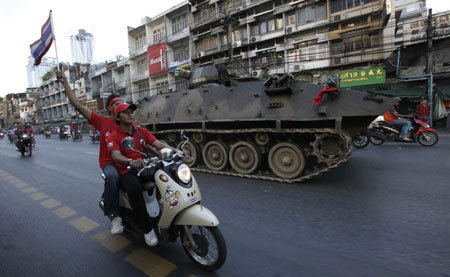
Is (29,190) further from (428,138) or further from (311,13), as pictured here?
(311,13)

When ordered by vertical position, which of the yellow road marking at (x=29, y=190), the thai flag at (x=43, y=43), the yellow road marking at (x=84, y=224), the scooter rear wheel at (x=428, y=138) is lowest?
the yellow road marking at (x=84, y=224)

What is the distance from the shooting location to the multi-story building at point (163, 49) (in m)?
27.7

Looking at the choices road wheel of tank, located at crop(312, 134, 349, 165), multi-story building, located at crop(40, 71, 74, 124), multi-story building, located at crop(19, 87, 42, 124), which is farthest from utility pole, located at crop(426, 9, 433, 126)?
multi-story building, located at crop(19, 87, 42, 124)

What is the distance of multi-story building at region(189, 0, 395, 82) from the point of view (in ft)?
57.3

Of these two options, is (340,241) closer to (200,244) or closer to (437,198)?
(200,244)

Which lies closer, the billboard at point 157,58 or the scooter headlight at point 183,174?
the scooter headlight at point 183,174

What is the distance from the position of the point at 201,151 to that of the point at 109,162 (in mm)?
4031

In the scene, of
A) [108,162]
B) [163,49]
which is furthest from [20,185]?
[163,49]

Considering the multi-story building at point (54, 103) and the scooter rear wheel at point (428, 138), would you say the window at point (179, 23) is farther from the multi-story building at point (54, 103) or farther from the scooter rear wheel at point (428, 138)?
the multi-story building at point (54, 103)

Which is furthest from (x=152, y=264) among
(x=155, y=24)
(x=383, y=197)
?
(x=155, y=24)

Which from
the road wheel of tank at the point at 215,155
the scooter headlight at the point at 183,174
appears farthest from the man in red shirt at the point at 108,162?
the road wheel of tank at the point at 215,155

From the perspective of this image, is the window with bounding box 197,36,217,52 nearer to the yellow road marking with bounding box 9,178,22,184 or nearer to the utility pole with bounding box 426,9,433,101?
the utility pole with bounding box 426,9,433,101

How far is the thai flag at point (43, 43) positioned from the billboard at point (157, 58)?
76.9 feet

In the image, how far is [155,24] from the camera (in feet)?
100
